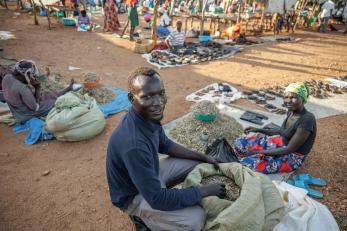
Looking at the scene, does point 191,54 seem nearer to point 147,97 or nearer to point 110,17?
point 110,17

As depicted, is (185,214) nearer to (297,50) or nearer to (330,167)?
(330,167)

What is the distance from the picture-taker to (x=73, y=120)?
385 centimetres

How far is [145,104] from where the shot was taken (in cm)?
176

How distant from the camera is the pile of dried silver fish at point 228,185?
2.10 meters

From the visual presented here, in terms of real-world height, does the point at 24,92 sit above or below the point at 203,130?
above

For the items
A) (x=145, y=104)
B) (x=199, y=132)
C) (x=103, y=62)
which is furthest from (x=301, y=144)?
(x=103, y=62)

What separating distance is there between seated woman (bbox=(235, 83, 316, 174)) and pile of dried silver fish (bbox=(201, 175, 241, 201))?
79 centimetres

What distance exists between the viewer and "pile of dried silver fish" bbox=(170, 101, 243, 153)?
3.74m

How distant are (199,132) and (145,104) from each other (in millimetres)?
2201

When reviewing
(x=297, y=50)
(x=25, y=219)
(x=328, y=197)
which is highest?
(x=297, y=50)

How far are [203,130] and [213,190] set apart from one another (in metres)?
1.97

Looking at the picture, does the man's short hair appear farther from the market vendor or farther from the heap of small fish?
the heap of small fish

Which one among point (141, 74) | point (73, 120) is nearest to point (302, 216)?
point (141, 74)

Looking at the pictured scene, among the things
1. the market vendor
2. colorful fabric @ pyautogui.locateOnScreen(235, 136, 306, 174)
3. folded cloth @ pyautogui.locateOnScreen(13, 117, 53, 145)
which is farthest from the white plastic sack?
folded cloth @ pyautogui.locateOnScreen(13, 117, 53, 145)
